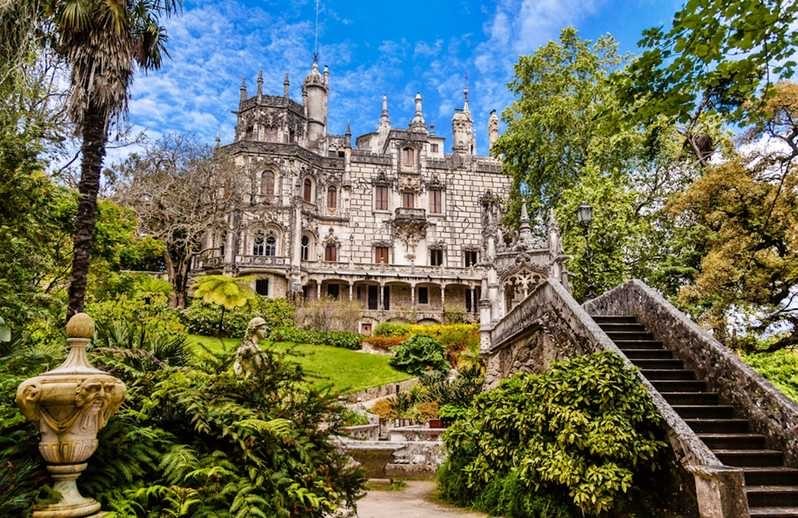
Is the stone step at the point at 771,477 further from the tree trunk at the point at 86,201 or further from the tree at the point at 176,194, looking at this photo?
the tree at the point at 176,194

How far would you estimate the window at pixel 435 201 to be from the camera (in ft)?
145

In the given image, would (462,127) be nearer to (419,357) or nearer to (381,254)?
(381,254)

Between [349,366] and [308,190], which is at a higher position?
[308,190]

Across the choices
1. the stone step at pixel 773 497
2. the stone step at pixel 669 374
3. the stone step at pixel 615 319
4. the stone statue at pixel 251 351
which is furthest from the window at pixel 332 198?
the stone step at pixel 773 497

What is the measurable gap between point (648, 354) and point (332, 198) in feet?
118

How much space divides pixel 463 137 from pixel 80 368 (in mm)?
56719

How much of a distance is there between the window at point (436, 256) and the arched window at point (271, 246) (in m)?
13.0

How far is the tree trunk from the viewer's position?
9133 millimetres

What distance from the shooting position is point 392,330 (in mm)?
33750

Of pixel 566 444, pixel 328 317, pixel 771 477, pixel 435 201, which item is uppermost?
pixel 435 201

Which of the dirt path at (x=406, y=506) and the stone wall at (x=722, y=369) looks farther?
the dirt path at (x=406, y=506)

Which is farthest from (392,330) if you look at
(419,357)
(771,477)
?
(771,477)

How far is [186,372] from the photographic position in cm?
525

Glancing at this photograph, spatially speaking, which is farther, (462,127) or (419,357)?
(462,127)
